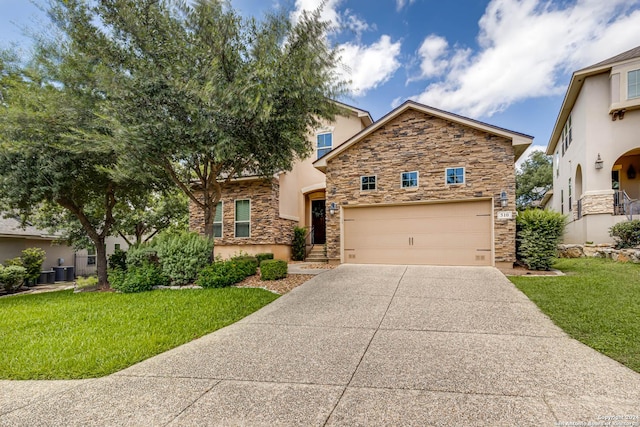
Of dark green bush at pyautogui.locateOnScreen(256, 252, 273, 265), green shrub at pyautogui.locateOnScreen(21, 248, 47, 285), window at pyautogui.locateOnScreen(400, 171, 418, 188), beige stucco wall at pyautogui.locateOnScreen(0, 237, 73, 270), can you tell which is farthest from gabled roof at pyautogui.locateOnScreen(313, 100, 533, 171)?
beige stucco wall at pyautogui.locateOnScreen(0, 237, 73, 270)

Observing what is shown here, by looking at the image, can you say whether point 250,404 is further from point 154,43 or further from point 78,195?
point 78,195

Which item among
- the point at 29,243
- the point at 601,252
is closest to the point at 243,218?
the point at 29,243

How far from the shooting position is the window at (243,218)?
14.1 m

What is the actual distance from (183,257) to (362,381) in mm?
7452

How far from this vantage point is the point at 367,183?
38.5 feet

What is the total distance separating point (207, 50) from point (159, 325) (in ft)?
20.3

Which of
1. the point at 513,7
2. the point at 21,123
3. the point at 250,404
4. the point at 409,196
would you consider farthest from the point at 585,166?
the point at 21,123

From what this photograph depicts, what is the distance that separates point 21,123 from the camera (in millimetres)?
8328

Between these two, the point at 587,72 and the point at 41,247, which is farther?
the point at 41,247

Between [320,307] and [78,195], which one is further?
[78,195]

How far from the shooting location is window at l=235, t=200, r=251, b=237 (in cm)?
1412

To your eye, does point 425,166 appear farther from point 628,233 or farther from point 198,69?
point 198,69

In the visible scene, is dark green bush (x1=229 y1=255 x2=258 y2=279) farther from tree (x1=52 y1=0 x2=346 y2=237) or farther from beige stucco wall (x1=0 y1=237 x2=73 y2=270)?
beige stucco wall (x1=0 y1=237 x2=73 y2=270)

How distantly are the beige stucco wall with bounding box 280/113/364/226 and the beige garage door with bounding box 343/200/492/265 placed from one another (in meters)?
3.73
